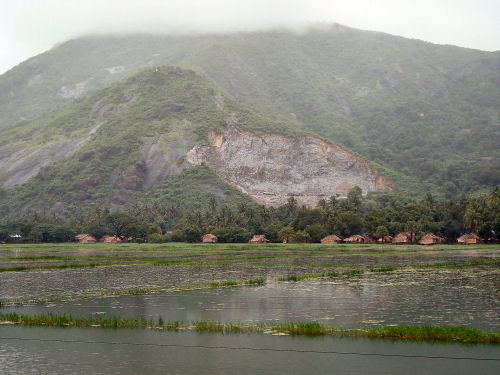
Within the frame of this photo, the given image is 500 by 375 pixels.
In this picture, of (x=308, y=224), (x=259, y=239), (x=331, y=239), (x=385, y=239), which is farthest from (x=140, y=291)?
(x=308, y=224)

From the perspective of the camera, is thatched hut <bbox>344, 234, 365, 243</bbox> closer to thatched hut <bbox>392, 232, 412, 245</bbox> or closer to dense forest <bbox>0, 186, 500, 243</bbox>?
dense forest <bbox>0, 186, 500, 243</bbox>

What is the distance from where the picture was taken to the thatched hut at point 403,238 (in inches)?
4656

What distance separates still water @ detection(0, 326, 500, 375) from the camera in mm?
19422

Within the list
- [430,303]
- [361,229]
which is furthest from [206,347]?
[361,229]

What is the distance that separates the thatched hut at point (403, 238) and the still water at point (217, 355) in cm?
9899

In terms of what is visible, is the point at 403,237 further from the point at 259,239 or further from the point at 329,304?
the point at 329,304

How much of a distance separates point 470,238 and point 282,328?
96.6 m

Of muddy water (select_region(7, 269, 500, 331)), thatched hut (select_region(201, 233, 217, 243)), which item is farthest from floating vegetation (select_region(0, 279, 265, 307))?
thatched hut (select_region(201, 233, 217, 243))

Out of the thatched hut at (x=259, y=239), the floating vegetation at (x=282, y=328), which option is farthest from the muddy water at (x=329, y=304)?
the thatched hut at (x=259, y=239)

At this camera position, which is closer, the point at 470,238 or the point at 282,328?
the point at 282,328

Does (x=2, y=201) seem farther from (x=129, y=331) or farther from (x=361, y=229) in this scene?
(x=129, y=331)

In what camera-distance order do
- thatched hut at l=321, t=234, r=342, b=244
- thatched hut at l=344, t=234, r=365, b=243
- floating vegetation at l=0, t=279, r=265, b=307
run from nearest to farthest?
floating vegetation at l=0, t=279, r=265, b=307
thatched hut at l=321, t=234, r=342, b=244
thatched hut at l=344, t=234, r=365, b=243

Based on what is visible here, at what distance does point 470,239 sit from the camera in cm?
11200

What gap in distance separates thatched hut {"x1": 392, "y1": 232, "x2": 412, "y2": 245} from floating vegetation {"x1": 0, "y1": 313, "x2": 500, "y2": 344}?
97006mm
